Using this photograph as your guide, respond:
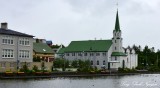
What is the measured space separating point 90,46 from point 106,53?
8399mm

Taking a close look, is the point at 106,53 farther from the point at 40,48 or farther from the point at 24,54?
the point at 24,54

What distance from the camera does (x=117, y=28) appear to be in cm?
15375

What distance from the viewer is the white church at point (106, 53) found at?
151250mm

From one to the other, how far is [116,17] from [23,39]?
6148cm

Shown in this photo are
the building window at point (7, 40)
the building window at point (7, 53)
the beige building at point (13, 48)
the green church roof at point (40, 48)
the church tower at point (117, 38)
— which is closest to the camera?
the beige building at point (13, 48)

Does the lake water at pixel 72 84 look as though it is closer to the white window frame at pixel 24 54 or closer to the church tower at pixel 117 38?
→ the white window frame at pixel 24 54

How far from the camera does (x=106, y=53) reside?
151750 millimetres

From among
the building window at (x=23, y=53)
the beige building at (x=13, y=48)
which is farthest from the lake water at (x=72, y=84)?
the building window at (x=23, y=53)

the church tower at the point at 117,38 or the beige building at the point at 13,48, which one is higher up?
the church tower at the point at 117,38

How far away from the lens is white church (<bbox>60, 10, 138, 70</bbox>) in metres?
151

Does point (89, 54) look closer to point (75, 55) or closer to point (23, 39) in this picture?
point (75, 55)

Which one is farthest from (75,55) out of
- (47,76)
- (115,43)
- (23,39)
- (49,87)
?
(49,87)

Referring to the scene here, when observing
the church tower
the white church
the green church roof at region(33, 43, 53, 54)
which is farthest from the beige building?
the church tower

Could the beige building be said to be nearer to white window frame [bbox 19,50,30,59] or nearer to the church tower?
white window frame [bbox 19,50,30,59]
